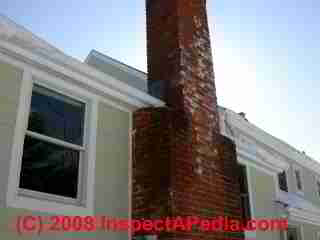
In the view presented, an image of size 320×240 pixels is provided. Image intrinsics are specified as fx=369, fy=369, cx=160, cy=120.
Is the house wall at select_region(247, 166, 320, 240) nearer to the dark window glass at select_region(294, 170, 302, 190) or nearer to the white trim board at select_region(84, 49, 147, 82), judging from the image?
the white trim board at select_region(84, 49, 147, 82)

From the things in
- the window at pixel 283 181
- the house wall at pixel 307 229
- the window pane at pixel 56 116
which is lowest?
the house wall at pixel 307 229

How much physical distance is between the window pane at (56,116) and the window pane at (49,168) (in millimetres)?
182

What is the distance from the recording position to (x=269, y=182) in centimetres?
875

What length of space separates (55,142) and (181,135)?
5.94 feet

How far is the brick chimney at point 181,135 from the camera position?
513 centimetres

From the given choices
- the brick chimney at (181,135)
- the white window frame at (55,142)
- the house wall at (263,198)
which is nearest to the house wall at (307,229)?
the house wall at (263,198)

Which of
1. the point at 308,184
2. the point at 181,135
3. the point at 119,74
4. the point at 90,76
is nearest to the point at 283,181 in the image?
the point at 308,184

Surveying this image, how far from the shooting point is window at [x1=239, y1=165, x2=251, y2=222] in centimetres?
762

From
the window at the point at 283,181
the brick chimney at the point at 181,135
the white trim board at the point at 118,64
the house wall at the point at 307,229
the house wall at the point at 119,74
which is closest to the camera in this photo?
the brick chimney at the point at 181,135

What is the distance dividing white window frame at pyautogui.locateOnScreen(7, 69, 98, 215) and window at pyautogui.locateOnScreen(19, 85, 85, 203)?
60 millimetres

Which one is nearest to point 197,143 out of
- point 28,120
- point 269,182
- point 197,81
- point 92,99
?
point 197,81

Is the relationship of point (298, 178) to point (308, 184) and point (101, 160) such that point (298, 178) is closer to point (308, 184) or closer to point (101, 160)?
point (308, 184)

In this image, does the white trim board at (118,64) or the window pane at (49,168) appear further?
the white trim board at (118,64)

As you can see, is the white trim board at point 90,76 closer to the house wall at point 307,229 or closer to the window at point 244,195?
the window at point 244,195
